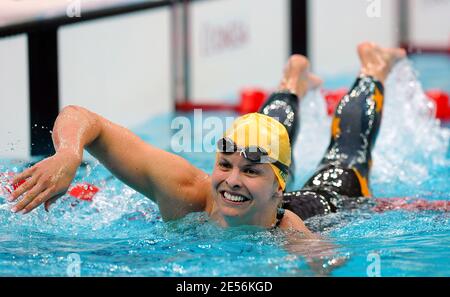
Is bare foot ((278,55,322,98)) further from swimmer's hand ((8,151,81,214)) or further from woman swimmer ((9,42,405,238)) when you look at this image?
swimmer's hand ((8,151,81,214))

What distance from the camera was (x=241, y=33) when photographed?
21.9 feet

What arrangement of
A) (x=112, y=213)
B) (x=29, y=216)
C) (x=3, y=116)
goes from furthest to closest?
(x=3, y=116)
(x=112, y=213)
(x=29, y=216)

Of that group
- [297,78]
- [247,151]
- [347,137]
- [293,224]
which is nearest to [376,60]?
[297,78]

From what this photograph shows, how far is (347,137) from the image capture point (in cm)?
372

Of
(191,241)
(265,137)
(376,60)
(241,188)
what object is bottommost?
(191,241)

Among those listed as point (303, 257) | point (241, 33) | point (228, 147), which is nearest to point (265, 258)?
point (303, 257)

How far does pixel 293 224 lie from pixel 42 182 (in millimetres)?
815

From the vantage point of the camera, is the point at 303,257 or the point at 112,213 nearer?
the point at 303,257

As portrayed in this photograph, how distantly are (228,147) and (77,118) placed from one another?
0.42 meters

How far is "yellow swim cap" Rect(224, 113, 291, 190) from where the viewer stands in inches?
109

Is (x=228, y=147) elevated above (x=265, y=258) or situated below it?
above

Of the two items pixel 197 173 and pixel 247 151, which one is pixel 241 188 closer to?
pixel 247 151

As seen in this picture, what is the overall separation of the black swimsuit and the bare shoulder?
41 centimetres
